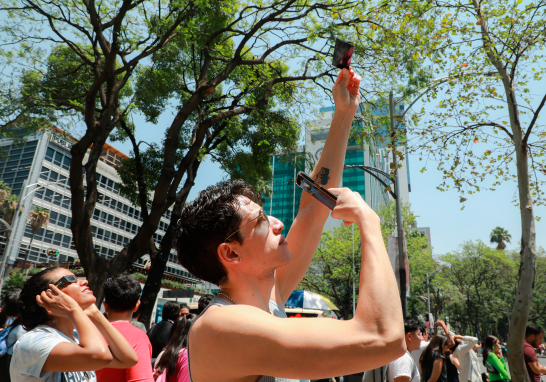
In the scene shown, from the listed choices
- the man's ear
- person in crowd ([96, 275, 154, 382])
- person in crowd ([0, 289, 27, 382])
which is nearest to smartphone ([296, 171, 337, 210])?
the man's ear

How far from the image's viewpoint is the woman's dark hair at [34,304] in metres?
2.27

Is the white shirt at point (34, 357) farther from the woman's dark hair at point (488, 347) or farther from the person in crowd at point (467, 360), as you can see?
the woman's dark hair at point (488, 347)

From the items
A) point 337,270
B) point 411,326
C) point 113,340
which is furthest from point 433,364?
point 337,270

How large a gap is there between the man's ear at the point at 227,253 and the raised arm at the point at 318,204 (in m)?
0.37

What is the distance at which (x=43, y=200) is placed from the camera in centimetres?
3831

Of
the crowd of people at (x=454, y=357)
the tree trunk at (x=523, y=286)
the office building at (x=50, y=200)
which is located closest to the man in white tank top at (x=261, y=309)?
the crowd of people at (x=454, y=357)

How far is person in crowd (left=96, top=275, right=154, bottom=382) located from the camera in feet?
8.98

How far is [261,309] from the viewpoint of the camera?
46.4 inches

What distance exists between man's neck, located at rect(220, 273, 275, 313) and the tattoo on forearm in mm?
610

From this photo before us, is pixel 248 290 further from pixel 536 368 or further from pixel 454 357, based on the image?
pixel 454 357

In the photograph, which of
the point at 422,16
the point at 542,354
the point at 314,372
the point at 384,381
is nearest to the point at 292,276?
the point at 314,372

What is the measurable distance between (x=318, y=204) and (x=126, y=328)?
6.90 feet

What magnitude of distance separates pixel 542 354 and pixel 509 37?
46082mm

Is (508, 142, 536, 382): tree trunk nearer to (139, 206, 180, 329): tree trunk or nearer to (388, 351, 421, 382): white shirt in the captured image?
Result: (388, 351, 421, 382): white shirt
